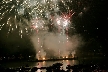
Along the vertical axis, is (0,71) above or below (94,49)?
below

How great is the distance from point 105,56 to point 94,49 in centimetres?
2018

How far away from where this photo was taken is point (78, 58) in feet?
373

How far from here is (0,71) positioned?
65.2 m

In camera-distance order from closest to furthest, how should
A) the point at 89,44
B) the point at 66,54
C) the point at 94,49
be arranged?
the point at 66,54, the point at 94,49, the point at 89,44

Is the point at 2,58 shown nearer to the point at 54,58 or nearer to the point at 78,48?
the point at 54,58

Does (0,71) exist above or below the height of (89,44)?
below

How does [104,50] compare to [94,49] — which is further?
[94,49]

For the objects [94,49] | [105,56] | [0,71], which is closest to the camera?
[0,71]

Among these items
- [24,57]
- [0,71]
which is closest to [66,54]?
[24,57]

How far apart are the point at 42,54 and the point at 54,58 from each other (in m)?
8.62

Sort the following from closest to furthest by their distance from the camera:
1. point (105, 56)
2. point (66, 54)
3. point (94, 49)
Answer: point (105, 56), point (66, 54), point (94, 49)

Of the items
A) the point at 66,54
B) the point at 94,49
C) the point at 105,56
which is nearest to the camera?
the point at 105,56

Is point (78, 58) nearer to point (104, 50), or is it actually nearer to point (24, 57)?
point (104, 50)

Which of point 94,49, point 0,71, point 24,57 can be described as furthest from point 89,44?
point 0,71
